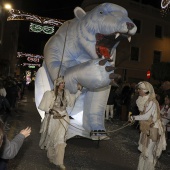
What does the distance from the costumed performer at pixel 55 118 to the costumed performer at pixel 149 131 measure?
1.16 meters

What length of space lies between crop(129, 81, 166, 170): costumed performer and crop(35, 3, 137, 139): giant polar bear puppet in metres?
0.63

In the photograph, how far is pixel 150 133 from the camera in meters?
4.32

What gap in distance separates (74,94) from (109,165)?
1.38 m

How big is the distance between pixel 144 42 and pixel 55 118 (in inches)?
870

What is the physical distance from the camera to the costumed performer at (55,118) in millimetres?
4703

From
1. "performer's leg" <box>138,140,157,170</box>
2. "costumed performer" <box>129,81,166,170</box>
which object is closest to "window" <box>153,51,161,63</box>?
"costumed performer" <box>129,81,166,170</box>

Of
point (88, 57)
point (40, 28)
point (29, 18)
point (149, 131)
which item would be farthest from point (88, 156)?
point (40, 28)

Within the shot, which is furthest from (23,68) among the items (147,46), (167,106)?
(167,106)

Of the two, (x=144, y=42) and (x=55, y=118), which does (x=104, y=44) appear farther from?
(x=144, y=42)

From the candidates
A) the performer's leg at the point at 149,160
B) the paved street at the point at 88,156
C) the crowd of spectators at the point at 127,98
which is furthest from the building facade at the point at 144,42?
the performer's leg at the point at 149,160

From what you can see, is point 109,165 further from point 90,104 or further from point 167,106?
point 167,106

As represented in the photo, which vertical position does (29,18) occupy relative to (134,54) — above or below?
above

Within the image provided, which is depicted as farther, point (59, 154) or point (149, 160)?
point (59, 154)

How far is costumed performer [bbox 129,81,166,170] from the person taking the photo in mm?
4309
